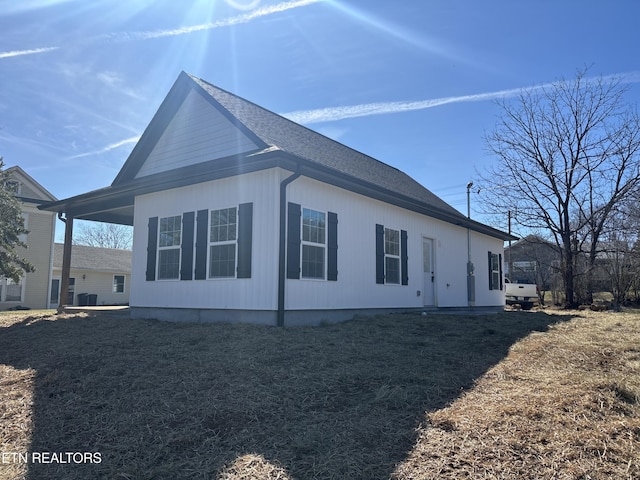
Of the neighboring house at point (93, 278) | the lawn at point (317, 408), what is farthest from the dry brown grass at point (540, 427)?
the neighboring house at point (93, 278)

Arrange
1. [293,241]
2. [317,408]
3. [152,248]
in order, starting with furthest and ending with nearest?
[152,248], [293,241], [317,408]

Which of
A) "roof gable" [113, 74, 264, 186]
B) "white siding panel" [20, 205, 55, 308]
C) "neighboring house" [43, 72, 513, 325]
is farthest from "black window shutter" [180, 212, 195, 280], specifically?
"white siding panel" [20, 205, 55, 308]

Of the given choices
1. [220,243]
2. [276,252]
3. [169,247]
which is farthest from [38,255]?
[276,252]

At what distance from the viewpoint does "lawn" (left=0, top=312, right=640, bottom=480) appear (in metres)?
2.83

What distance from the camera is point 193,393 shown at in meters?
4.12

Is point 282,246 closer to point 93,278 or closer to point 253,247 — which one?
Result: point 253,247

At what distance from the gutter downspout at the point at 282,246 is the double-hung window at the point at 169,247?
268 cm

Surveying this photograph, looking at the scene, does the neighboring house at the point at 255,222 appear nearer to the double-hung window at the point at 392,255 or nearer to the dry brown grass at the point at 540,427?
the double-hung window at the point at 392,255

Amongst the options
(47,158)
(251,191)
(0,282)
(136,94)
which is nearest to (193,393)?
(251,191)

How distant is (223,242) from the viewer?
8.01 meters

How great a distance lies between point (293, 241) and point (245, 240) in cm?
81

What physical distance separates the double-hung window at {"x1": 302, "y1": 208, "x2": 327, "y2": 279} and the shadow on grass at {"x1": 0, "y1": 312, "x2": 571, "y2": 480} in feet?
4.57

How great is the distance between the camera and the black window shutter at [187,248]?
8484 millimetres

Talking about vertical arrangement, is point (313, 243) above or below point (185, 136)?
below
